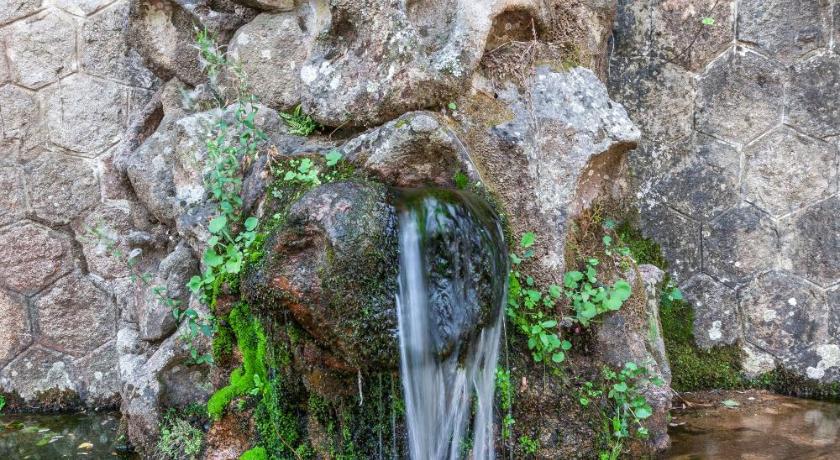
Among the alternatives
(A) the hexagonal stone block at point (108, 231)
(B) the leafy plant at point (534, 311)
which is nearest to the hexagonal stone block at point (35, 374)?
(A) the hexagonal stone block at point (108, 231)

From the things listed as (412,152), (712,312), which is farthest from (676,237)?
(412,152)

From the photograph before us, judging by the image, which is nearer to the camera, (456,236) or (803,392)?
(456,236)

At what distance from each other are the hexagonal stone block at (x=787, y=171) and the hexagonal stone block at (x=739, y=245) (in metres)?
0.09

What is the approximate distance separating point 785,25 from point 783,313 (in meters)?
1.40

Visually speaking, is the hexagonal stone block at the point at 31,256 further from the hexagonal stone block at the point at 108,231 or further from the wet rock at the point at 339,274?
the wet rock at the point at 339,274

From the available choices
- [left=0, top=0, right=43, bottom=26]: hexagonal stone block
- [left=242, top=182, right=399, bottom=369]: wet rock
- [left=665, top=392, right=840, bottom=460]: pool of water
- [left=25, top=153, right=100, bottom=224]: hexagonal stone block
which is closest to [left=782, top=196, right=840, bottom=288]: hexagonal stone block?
[left=665, top=392, right=840, bottom=460]: pool of water

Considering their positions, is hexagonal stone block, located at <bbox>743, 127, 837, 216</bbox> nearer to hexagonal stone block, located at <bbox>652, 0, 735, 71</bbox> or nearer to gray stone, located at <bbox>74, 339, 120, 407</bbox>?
hexagonal stone block, located at <bbox>652, 0, 735, 71</bbox>

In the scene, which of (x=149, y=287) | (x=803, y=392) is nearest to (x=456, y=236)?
(x=149, y=287)

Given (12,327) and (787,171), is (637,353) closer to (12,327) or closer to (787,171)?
(787,171)

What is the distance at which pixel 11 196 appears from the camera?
12.4ft

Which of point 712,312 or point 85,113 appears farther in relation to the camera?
point 85,113

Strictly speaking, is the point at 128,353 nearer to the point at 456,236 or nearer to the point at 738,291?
the point at 456,236

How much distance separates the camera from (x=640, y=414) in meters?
2.54

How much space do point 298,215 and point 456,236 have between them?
504 mm
